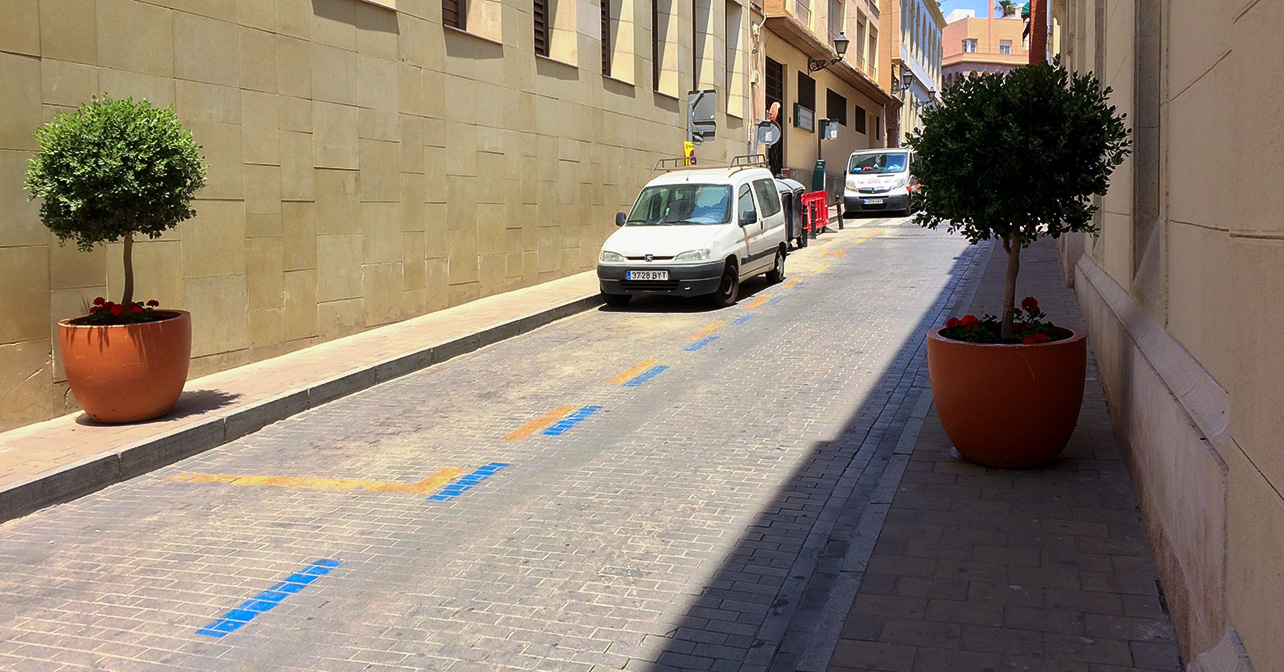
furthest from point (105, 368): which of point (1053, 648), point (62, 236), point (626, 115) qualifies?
point (626, 115)

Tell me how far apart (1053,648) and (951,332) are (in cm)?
307

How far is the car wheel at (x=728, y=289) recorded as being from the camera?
1486 centimetres

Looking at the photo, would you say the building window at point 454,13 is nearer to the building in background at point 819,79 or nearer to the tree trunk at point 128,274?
the tree trunk at point 128,274

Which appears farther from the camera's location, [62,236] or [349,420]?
[349,420]

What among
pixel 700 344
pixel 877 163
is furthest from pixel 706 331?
pixel 877 163

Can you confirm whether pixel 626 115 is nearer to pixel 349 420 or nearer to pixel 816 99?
pixel 349 420

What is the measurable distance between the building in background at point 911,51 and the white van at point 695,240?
3259 cm

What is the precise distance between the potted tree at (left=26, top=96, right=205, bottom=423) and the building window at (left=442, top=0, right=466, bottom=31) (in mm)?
7548

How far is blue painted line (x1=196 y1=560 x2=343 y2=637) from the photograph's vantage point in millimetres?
4607

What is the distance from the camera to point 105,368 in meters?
7.87

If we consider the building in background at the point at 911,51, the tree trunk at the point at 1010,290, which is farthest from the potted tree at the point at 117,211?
the building in background at the point at 911,51

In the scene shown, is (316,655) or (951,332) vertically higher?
(951,332)

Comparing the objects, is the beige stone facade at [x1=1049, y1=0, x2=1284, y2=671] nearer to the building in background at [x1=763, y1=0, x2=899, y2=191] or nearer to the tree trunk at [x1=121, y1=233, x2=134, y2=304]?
the tree trunk at [x1=121, y1=233, x2=134, y2=304]

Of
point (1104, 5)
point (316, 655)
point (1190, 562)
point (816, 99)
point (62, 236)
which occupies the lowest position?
point (316, 655)
